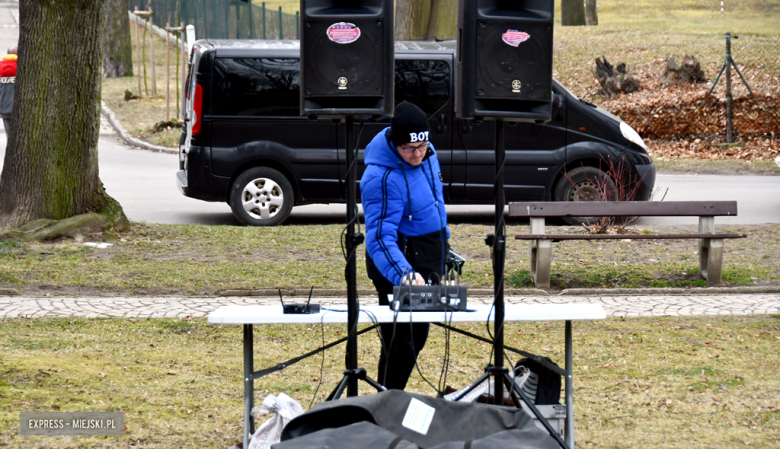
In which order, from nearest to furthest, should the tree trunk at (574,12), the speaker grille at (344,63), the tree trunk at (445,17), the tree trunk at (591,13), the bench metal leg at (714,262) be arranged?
the speaker grille at (344,63) → the bench metal leg at (714,262) → the tree trunk at (445,17) → the tree trunk at (574,12) → the tree trunk at (591,13)

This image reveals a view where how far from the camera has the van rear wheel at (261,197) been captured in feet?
35.7

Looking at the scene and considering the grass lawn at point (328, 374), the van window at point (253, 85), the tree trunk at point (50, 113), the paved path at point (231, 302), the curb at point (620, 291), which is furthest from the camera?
the van window at point (253, 85)

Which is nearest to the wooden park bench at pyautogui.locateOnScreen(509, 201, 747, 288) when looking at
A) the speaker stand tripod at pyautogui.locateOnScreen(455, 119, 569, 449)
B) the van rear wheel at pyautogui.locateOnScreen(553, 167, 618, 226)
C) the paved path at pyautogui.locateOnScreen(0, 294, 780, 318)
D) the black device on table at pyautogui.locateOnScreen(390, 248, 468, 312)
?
the paved path at pyautogui.locateOnScreen(0, 294, 780, 318)

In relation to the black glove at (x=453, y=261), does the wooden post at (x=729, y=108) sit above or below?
above

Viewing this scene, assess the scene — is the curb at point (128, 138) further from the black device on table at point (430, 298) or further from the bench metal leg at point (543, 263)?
the black device on table at point (430, 298)

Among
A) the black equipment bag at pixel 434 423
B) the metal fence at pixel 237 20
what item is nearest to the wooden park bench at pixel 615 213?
the black equipment bag at pixel 434 423

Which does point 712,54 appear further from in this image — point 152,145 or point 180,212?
point 180,212

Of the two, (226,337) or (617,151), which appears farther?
(617,151)

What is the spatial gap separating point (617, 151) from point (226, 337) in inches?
256

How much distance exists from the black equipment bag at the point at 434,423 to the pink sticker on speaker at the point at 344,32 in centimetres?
165

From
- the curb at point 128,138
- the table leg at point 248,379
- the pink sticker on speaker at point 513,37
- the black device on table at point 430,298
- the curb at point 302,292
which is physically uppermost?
the pink sticker on speaker at point 513,37

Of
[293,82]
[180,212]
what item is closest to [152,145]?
[180,212]

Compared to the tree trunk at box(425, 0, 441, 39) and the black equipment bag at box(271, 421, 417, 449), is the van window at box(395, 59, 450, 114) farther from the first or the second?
the tree trunk at box(425, 0, 441, 39)

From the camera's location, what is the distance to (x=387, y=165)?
449 centimetres
